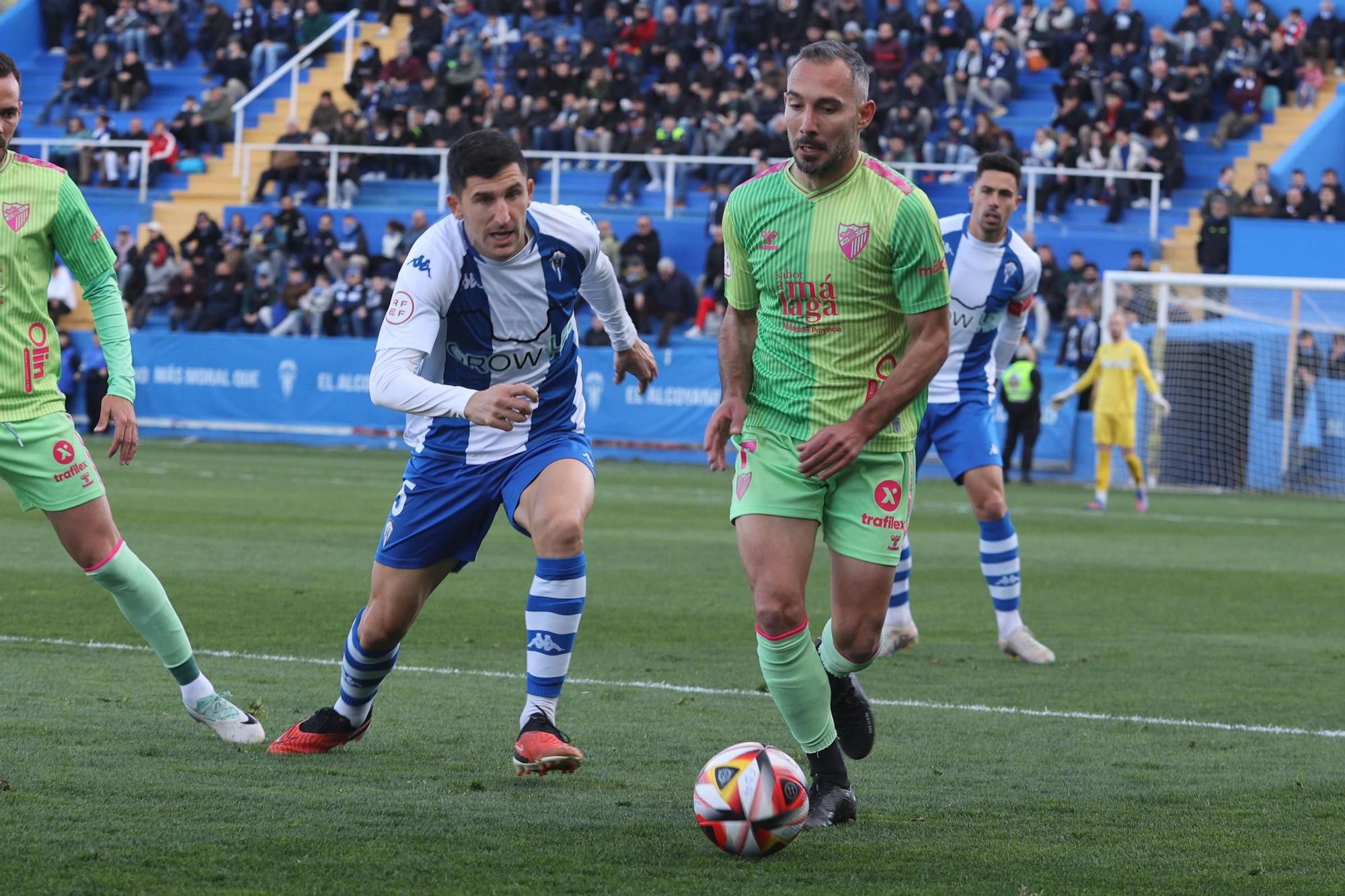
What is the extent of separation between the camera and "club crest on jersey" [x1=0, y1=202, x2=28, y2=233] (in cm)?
597

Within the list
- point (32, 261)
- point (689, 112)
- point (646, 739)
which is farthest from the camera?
point (689, 112)

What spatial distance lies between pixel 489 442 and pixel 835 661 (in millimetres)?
1378

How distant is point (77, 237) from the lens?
6.12m

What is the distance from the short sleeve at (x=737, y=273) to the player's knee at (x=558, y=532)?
900 mm

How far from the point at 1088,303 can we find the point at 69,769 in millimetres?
21560

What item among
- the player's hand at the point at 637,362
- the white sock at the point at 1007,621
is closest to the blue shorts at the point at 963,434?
the white sock at the point at 1007,621

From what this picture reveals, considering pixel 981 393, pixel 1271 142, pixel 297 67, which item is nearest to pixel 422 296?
pixel 981 393

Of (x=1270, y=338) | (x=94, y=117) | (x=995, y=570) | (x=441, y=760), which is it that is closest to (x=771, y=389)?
(x=441, y=760)

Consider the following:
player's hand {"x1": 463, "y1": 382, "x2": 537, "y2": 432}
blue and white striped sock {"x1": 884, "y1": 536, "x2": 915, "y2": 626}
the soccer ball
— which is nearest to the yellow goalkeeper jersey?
blue and white striped sock {"x1": 884, "y1": 536, "x2": 915, "y2": 626}

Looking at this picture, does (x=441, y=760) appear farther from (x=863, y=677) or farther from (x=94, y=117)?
(x=94, y=117)

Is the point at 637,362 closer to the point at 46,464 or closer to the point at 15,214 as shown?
the point at 46,464

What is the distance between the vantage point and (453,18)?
115 feet

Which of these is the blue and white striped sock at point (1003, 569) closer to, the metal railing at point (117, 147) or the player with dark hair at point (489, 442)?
the player with dark hair at point (489, 442)

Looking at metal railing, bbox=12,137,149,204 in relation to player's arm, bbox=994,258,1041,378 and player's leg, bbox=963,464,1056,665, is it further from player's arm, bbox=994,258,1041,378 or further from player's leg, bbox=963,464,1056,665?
player's leg, bbox=963,464,1056,665
